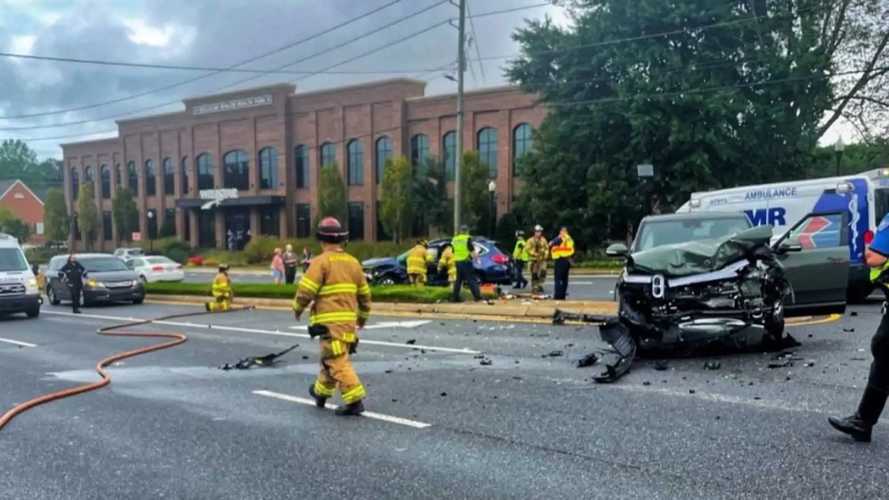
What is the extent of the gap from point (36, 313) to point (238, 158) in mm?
42784

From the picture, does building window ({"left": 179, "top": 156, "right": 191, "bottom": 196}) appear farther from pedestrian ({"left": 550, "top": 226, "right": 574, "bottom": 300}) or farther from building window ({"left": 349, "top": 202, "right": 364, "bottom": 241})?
pedestrian ({"left": 550, "top": 226, "right": 574, "bottom": 300})

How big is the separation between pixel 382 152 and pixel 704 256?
4410 centimetres

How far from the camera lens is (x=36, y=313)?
19359 millimetres

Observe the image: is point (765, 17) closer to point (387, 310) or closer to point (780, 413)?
point (387, 310)

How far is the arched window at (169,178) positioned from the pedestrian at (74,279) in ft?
151

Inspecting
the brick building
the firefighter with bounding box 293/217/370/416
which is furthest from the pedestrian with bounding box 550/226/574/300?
the brick building

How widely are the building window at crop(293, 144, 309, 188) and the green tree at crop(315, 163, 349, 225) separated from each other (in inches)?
256

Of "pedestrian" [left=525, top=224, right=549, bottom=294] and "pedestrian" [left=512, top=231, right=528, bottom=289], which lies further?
Answer: "pedestrian" [left=512, top=231, right=528, bottom=289]

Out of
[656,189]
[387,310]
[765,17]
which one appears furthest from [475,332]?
[765,17]

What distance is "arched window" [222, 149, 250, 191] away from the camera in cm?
6031

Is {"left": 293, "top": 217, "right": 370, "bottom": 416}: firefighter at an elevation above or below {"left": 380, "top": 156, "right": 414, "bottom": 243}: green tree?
below

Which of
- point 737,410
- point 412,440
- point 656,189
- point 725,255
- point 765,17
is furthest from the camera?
point 656,189

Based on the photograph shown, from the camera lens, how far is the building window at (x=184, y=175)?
64775mm

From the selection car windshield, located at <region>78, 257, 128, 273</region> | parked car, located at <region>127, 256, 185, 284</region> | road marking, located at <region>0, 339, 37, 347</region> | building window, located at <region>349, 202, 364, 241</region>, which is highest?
building window, located at <region>349, 202, 364, 241</region>
